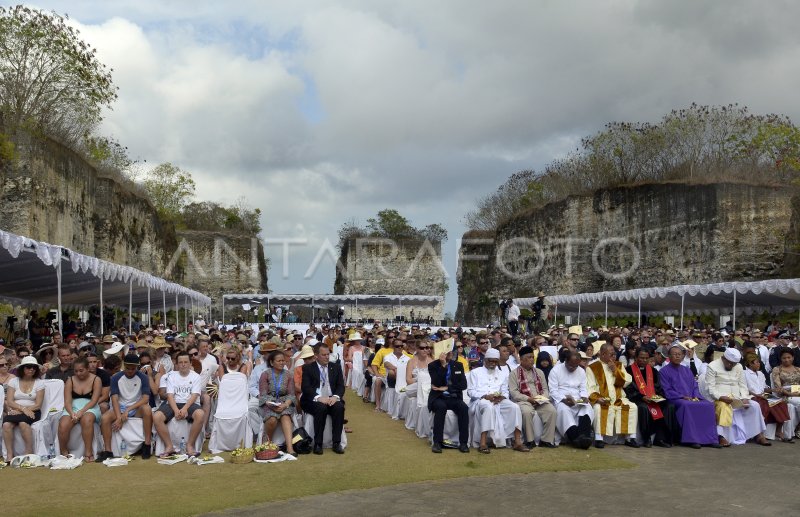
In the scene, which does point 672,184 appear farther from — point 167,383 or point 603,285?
point 167,383

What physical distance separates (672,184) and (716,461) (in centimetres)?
3100

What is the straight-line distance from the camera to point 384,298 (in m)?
44.4

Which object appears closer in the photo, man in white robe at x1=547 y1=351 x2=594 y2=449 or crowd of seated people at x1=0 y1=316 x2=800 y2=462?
crowd of seated people at x1=0 y1=316 x2=800 y2=462

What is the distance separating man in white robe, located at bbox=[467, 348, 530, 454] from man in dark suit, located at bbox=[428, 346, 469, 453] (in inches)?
9.0

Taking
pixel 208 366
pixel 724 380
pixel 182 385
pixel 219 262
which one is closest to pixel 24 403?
pixel 182 385

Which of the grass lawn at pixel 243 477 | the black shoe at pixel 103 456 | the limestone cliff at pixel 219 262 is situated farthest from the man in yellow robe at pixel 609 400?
the limestone cliff at pixel 219 262

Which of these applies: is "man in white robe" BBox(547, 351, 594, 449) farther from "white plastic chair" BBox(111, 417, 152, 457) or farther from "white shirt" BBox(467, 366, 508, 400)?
"white plastic chair" BBox(111, 417, 152, 457)

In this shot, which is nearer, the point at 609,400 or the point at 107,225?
the point at 609,400

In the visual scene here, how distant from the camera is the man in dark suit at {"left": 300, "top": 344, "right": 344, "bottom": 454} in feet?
30.8

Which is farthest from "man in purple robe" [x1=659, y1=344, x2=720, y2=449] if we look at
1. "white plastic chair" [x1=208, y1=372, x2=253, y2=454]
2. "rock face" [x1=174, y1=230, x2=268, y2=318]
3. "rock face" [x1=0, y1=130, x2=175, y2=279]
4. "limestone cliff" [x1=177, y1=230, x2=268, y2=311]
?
"limestone cliff" [x1=177, y1=230, x2=268, y2=311]

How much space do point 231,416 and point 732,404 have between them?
22.6 ft

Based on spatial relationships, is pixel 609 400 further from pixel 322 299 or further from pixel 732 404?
pixel 322 299

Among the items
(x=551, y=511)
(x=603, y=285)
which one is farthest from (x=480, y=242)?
(x=551, y=511)

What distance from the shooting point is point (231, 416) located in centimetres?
951
